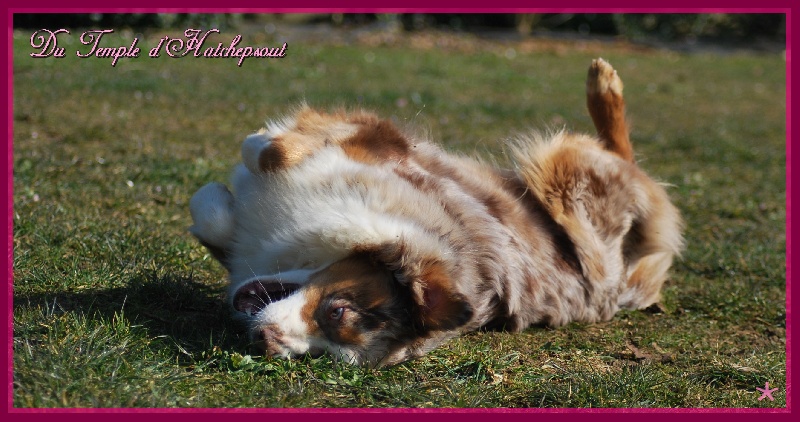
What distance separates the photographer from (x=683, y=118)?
12.9 m

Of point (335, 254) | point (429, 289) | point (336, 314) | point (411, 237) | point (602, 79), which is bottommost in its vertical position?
point (336, 314)

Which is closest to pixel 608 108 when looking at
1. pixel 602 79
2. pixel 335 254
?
pixel 602 79

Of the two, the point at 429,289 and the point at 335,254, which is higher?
the point at 335,254

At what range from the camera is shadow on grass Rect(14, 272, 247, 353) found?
4.00 meters

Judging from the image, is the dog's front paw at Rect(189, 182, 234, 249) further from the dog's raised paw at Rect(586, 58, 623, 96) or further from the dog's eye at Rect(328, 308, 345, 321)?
the dog's raised paw at Rect(586, 58, 623, 96)

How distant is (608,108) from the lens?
6070mm

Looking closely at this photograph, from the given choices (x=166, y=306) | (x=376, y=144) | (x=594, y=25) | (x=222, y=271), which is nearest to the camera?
(x=166, y=306)

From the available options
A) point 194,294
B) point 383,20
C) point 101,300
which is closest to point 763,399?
point 194,294

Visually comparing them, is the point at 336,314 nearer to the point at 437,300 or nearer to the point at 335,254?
the point at 335,254

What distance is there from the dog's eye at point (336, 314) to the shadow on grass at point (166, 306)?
464 millimetres

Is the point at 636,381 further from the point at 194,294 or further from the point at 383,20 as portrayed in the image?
the point at 383,20

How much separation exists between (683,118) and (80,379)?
37.1 feet

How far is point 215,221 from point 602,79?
3.14m

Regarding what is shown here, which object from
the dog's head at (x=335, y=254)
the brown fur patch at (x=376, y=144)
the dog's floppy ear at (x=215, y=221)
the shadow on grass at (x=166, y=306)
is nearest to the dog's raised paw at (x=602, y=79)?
the brown fur patch at (x=376, y=144)
